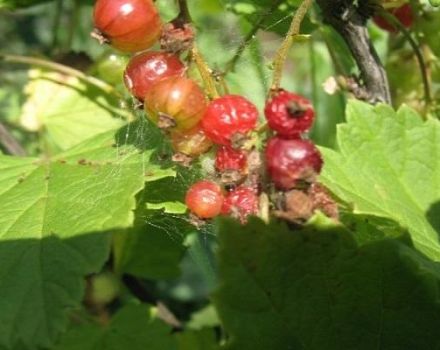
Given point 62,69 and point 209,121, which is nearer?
point 209,121

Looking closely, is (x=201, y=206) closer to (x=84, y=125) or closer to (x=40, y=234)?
(x=40, y=234)

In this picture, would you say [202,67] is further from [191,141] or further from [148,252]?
[148,252]

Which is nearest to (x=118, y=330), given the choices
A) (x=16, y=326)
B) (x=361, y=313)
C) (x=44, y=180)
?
(x=44, y=180)

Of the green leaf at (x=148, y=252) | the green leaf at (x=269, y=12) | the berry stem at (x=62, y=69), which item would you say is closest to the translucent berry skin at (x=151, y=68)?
the green leaf at (x=269, y=12)

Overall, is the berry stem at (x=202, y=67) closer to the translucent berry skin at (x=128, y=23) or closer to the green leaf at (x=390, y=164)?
the translucent berry skin at (x=128, y=23)

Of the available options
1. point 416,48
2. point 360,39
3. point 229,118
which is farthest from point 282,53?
point 416,48

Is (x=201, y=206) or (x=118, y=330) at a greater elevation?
(x=201, y=206)
